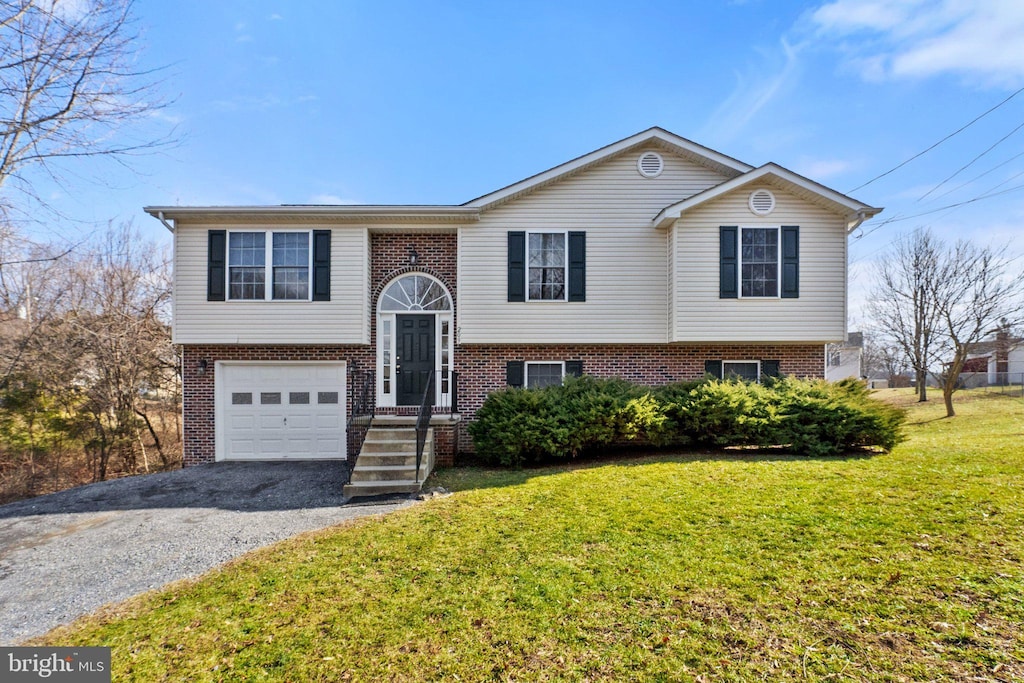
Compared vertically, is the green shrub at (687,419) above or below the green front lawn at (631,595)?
above

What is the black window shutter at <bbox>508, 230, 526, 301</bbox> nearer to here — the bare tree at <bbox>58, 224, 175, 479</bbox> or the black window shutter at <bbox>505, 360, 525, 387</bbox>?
the black window shutter at <bbox>505, 360, 525, 387</bbox>

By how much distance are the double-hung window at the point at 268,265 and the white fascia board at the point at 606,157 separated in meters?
3.98

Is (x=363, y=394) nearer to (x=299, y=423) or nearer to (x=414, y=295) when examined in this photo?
(x=299, y=423)

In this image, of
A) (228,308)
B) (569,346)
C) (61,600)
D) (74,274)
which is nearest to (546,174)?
(569,346)

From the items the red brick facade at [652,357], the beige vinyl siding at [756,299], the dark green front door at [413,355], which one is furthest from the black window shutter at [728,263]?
the dark green front door at [413,355]

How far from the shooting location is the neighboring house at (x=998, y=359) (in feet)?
71.0

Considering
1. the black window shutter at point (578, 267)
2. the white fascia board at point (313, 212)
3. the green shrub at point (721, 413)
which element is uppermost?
the white fascia board at point (313, 212)

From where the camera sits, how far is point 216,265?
10.2 meters

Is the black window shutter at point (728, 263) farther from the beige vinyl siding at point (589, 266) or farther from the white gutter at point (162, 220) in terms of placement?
the white gutter at point (162, 220)

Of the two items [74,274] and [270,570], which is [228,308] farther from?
[74,274]

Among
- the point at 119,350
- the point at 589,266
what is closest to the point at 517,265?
the point at 589,266

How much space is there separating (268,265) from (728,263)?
407 inches

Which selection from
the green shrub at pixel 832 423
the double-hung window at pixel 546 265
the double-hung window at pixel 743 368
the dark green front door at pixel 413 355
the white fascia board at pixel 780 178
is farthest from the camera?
the double-hung window at pixel 743 368

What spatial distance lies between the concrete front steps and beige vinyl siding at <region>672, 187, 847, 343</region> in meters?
6.04
